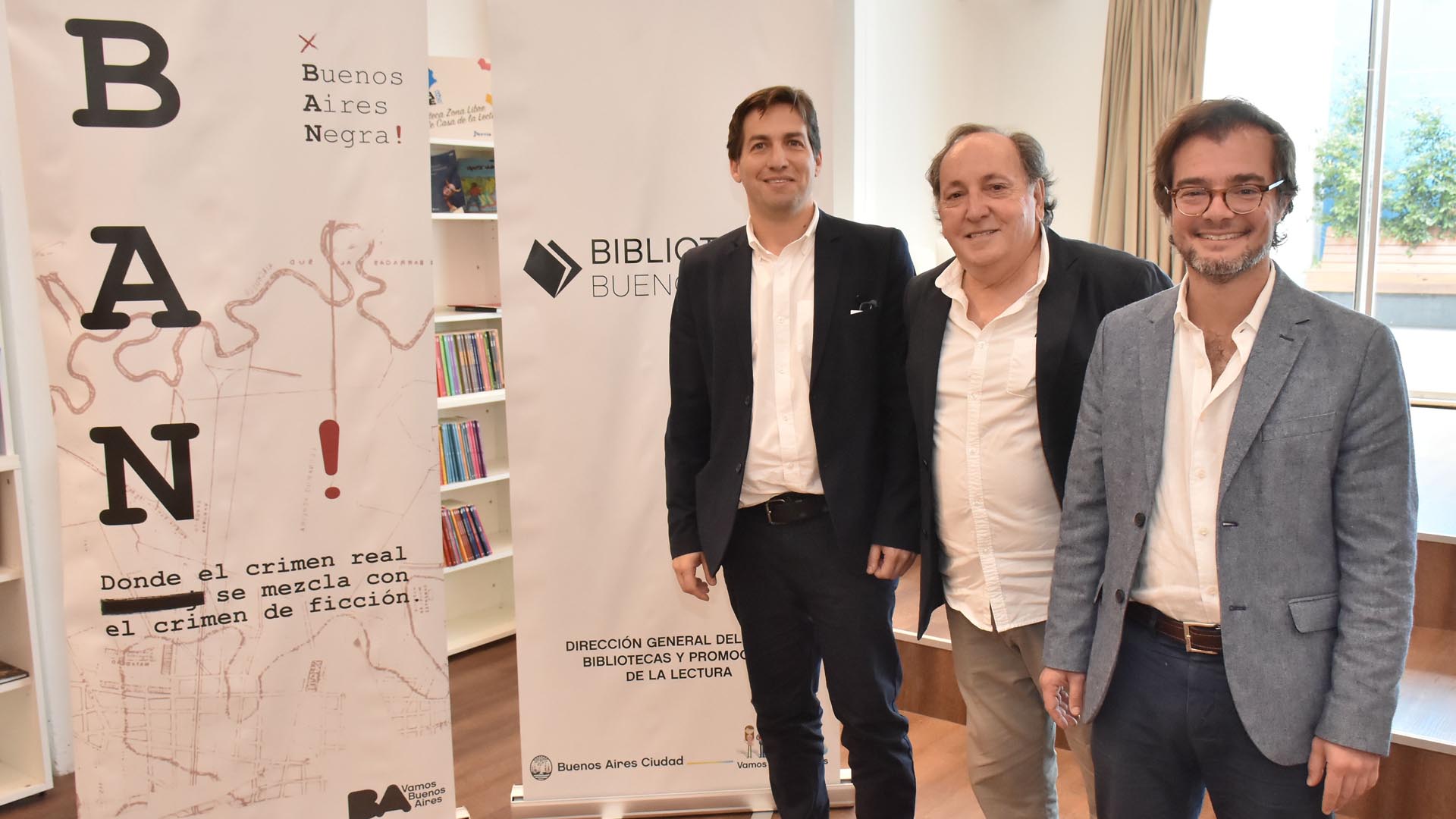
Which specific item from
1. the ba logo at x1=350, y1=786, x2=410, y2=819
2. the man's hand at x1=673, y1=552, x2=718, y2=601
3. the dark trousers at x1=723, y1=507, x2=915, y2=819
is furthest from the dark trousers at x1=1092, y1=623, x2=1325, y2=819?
the ba logo at x1=350, y1=786, x2=410, y2=819

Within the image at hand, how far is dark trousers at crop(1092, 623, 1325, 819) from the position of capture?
52.9 inches

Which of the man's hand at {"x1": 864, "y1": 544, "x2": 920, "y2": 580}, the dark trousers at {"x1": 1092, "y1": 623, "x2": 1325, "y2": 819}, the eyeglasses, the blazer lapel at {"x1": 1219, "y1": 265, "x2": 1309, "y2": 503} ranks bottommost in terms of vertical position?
the dark trousers at {"x1": 1092, "y1": 623, "x2": 1325, "y2": 819}

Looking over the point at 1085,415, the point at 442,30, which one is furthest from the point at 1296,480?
the point at 442,30

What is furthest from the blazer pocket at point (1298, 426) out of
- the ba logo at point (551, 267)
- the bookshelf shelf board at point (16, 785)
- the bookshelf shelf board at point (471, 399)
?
the bookshelf shelf board at point (16, 785)

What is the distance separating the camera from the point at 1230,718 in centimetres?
135

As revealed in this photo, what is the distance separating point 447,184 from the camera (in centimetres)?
389

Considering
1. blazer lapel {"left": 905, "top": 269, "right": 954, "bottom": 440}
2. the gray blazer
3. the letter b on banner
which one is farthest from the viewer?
the letter b on banner

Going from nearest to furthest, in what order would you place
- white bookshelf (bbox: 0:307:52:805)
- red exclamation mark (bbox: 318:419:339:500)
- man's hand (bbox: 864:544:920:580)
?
man's hand (bbox: 864:544:920:580)
red exclamation mark (bbox: 318:419:339:500)
white bookshelf (bbox: 0:307:52:805)

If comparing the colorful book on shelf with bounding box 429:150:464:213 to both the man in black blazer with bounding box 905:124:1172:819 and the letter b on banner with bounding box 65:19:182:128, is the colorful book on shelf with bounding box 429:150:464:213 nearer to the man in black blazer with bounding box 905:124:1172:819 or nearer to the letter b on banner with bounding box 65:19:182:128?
the letter b on banner with bounding box 65:19:182:128

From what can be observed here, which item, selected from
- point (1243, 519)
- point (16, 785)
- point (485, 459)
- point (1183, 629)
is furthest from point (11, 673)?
point (1243, 519)

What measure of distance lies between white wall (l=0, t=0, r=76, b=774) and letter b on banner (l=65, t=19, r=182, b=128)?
3.26 feet

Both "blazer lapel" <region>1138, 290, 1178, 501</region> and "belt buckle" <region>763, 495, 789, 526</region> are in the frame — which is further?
"belt buckle" <region>763, 495, 789, 526</region>

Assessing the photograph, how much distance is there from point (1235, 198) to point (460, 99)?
3149mm

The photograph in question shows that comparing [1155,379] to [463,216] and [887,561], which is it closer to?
[887,561]
